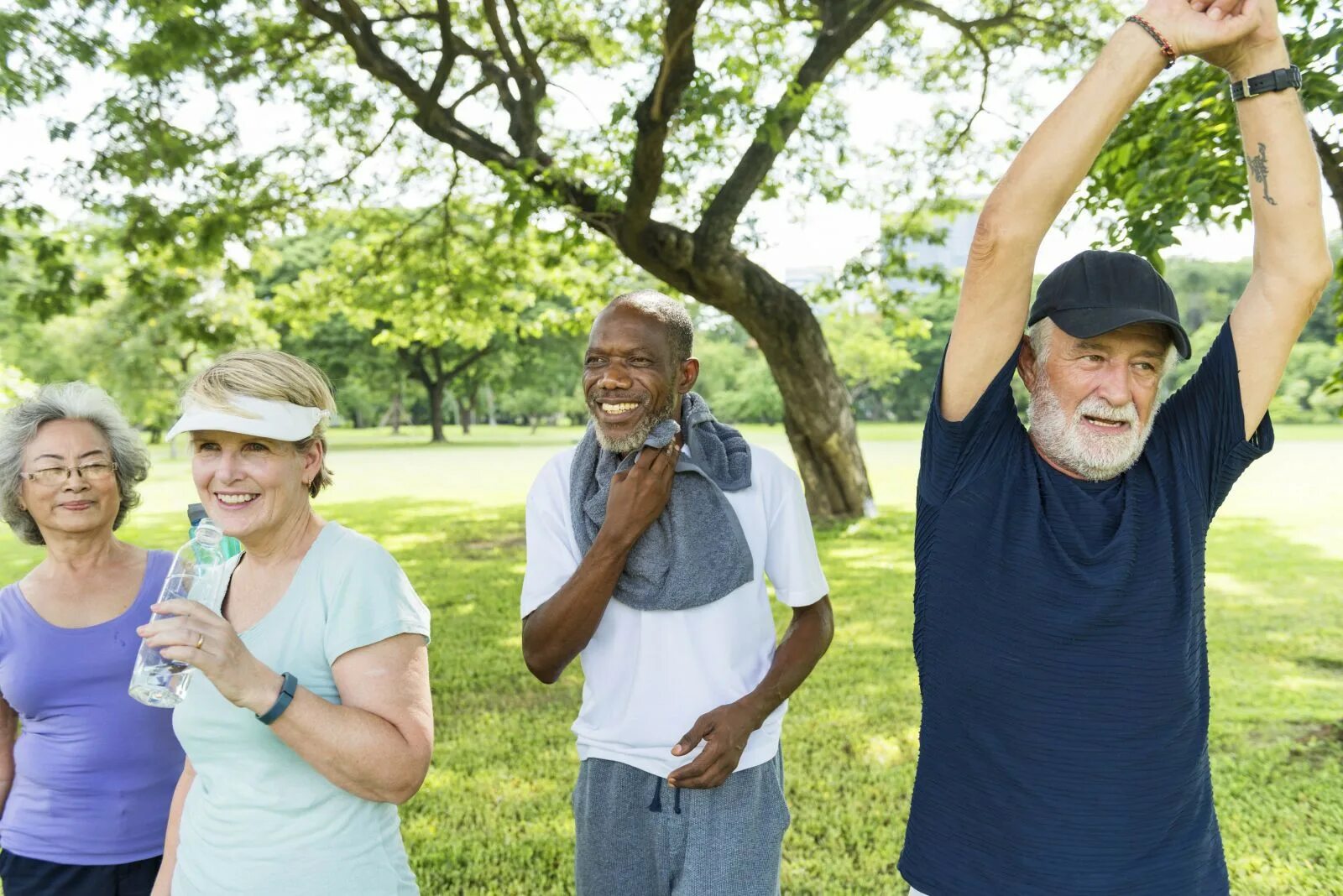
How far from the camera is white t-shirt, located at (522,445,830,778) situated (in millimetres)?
2471

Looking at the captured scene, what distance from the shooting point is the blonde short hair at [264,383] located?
231 cm

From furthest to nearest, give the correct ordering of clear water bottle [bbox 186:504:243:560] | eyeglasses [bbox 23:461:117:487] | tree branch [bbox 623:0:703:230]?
tree branch [bbox 623:0:703:230], eyeglasses [bbox 23:461:117:487], clear water bottle [bbox 186:504:243:560]

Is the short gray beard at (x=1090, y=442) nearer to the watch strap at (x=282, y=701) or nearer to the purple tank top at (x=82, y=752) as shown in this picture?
the watch strap at (x=282, y=701)

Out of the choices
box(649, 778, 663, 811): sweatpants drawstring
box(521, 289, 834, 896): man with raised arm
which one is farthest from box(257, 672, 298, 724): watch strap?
box(649, 778, 663, 811): sweatpants drawstring

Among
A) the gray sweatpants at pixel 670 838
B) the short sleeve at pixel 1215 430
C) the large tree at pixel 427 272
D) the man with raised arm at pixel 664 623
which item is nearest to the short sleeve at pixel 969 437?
the short sleeve at pixel 1215 430

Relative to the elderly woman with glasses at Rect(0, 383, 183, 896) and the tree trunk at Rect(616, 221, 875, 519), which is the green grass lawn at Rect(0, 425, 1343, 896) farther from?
the elderly woman with glasses at Rect(0, 383, 183, 896)

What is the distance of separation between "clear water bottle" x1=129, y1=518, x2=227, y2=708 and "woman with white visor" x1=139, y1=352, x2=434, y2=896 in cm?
6

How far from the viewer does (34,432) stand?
9.53 ft

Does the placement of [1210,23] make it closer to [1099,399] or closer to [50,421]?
[1099,399]

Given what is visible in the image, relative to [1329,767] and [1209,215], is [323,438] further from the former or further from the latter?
[1329,767]

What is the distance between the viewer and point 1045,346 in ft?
7.34

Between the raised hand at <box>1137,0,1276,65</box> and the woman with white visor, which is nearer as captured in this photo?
the raised hand at <box>1137,0,1276,65</box>

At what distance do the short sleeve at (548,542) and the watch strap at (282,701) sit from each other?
597mm

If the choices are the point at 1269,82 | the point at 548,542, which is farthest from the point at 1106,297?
the point at 548,542
